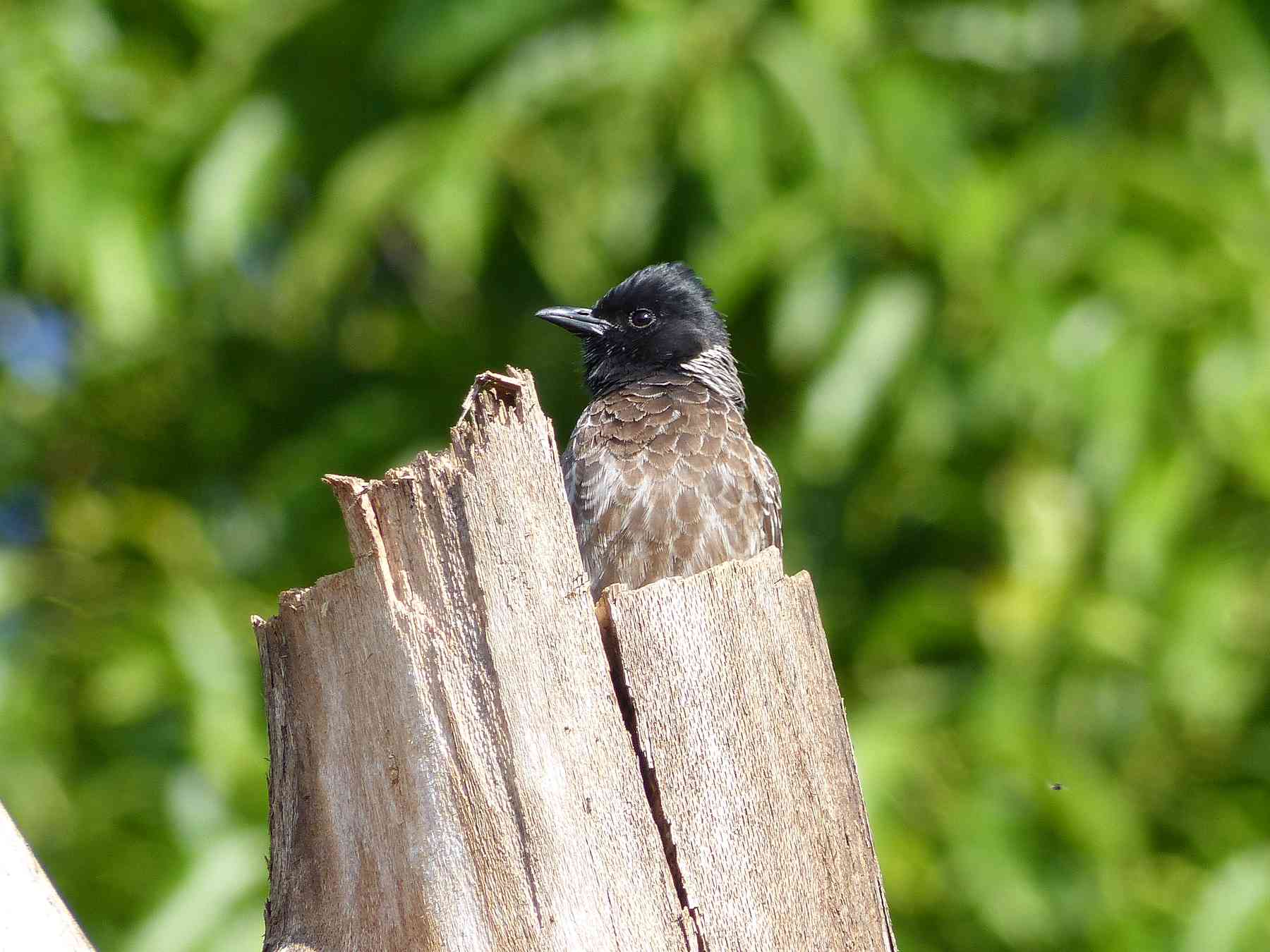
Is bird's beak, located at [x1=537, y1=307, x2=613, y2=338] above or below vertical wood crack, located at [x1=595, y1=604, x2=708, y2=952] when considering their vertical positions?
above

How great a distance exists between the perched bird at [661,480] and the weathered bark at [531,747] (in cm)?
169

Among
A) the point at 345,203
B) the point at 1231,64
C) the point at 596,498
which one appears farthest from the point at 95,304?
the point at 1231,64

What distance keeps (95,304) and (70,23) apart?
126cm

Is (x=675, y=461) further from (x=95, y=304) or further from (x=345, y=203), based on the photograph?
(x=95, y=304)

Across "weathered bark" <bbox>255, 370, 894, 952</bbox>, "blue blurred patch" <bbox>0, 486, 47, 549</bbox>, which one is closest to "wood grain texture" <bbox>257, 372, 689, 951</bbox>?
"weathered bark" <bbox>255, 370, 894, 952</bbox>

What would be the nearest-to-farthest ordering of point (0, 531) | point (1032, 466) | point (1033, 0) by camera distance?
point (1032, 466)
point (1033, 0)
point (0, 531)

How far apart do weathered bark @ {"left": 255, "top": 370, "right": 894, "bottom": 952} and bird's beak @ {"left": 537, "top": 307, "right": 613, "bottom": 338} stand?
8.47 feet

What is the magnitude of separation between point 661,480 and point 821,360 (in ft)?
3.98

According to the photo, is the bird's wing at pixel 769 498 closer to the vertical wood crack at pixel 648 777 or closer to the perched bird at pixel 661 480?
the perched bird at pixel 661 480

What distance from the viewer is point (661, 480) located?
451cm

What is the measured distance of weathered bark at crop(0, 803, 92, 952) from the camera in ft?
7.08

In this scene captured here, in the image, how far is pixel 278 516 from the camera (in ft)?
21.1

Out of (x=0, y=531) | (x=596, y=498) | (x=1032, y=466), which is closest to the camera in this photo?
(x=596, y=498)

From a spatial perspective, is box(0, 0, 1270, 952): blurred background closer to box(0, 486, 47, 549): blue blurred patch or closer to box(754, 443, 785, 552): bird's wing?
box(0, 486, 47, 549): blue blurred patch
